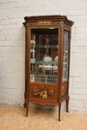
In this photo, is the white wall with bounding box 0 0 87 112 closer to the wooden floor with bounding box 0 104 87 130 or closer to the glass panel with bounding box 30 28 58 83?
the wooden floor with bounding box 0 104 87 130

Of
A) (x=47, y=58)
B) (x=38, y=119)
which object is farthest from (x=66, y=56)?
(x=38, y=119)

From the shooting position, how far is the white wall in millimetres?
2230

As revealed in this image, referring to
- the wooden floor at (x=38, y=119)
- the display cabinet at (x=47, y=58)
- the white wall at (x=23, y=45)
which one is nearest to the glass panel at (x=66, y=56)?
the display cabinet at (x=47, y=58)

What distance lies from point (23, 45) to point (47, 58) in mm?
523

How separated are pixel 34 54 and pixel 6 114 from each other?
37.7 inches

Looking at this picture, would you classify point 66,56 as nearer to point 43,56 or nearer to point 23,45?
point 43,56

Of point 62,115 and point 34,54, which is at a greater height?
point 34,54

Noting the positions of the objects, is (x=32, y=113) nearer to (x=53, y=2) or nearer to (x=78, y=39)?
(x=78, y=39)

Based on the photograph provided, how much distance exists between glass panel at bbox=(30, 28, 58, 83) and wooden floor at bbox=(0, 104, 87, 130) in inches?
20.8

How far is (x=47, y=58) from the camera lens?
6.94 ft

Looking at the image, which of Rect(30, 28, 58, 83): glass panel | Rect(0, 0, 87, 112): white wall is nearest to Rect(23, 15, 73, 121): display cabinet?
Rect(30, 28, 58, 83): glass panel

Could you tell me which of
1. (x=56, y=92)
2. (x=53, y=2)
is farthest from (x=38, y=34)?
(x=56, y=92)

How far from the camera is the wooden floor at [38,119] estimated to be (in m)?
1.87

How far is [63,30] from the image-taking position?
6.41 feet
